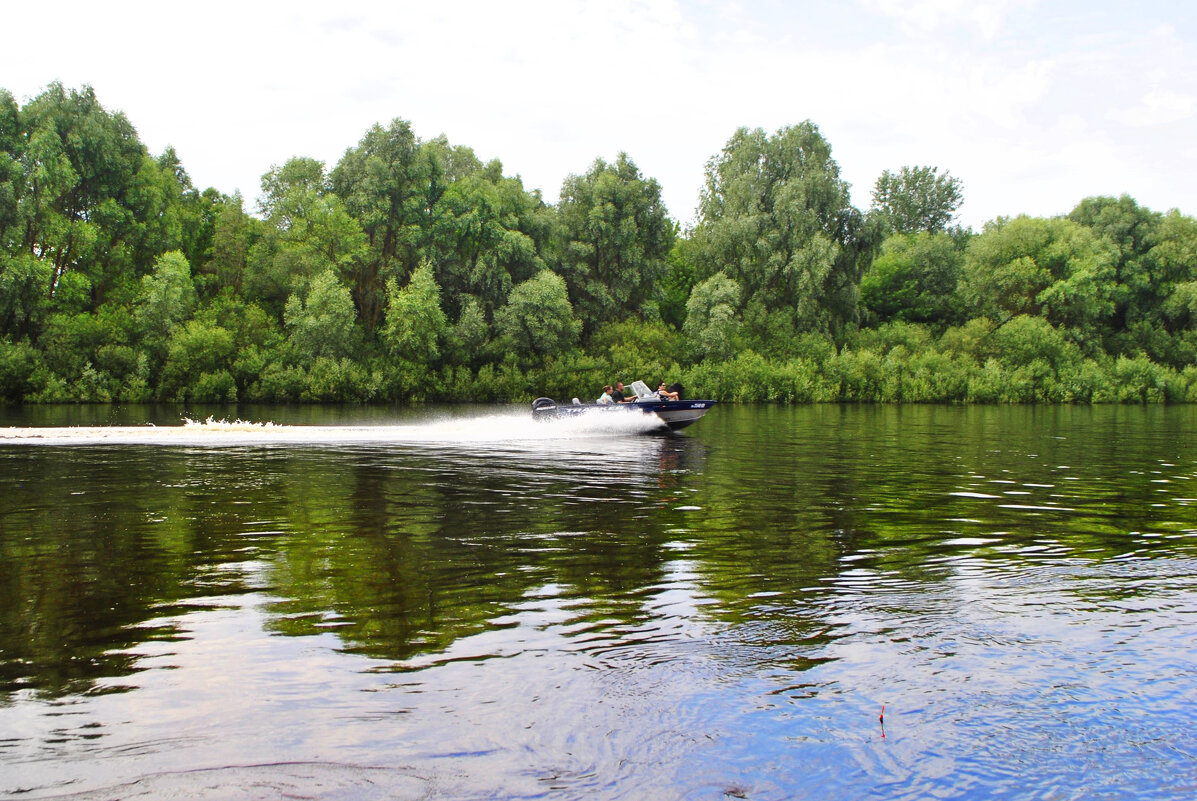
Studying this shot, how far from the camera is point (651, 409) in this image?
38.8 metres

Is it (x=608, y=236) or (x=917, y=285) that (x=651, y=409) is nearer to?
(x=608, y=236)

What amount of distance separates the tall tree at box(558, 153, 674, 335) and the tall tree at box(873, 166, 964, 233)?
58195 mm

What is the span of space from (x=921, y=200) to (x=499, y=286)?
3133 inches

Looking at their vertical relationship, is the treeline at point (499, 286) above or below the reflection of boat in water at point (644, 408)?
above

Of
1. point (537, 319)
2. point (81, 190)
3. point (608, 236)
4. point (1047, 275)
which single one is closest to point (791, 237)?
point (608, 236)

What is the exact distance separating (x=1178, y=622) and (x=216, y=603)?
10.7m

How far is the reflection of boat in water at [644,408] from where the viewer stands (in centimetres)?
3878

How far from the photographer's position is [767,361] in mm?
81188

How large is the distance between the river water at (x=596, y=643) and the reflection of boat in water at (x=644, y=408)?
18195mm

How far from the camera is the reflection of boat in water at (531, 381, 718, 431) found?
3878 cm

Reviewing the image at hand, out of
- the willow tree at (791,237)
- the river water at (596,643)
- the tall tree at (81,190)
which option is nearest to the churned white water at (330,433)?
the river water at (596,643)

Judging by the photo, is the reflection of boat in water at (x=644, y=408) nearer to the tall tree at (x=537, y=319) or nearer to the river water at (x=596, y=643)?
the river water at (x=596, y=643)

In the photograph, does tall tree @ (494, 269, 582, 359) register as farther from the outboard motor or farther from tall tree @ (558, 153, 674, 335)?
the outboard motor

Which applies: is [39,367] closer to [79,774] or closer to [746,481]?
[746,481]
